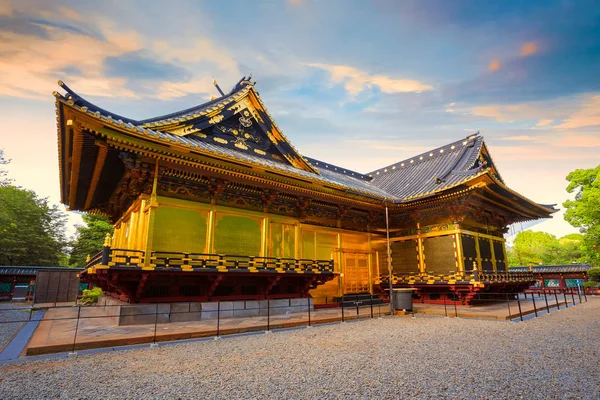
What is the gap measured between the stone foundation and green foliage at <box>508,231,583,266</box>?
45.5m

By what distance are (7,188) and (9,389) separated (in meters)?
43.8

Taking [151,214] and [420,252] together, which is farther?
[420,252]

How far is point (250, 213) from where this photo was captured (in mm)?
13461

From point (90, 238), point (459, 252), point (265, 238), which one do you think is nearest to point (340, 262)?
point (265, 238)

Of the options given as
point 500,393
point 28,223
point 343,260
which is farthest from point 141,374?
point 28,223

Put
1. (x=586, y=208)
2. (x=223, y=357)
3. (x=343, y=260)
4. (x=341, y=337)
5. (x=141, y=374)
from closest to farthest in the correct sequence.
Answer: (x=141, y=374)
(x=223, y=357)
(x=341, y=337)
(x=343, y=260)
(x=586, y=208)

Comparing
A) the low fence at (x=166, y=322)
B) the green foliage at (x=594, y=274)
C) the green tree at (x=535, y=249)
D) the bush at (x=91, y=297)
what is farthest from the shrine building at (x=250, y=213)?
the green tree at (x=535, y=249)

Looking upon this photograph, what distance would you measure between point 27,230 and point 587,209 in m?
51.6

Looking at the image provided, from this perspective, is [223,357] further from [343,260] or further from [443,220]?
[443,220]

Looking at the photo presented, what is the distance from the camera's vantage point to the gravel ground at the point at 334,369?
14.3ft

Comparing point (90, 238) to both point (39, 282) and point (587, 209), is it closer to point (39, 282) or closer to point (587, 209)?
point (39, 282)

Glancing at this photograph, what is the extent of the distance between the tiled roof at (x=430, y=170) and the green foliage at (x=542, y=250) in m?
32.2

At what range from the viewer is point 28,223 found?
114ft

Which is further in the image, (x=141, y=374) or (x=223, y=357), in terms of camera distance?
(x=223, y=357)
